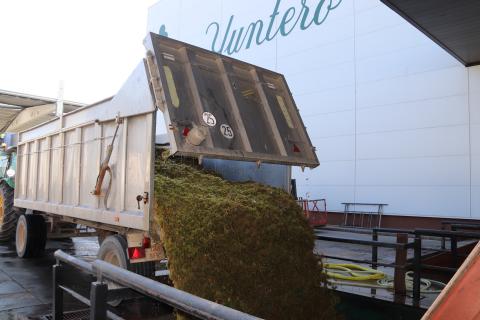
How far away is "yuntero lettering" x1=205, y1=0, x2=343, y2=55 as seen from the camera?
15.8 metres

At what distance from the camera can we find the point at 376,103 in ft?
46.1

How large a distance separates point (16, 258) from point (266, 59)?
12435 mm

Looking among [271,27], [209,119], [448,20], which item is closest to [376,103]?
[448,20]

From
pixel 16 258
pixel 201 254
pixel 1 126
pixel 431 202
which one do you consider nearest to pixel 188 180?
pixel 201 254

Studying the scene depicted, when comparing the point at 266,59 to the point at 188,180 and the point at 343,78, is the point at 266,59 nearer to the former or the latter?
the point at 343,78

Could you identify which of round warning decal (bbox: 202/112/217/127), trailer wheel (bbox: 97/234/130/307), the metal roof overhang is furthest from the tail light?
the metal roof overhang

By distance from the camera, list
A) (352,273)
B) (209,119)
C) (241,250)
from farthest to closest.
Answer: (352,273) < (209,119) < (241,250)

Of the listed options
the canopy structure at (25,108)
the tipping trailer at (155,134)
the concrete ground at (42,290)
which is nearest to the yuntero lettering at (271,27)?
the canopy structure at (25,108)

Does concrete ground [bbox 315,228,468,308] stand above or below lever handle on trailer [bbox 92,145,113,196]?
below

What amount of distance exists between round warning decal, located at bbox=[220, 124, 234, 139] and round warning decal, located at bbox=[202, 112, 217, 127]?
0.37 ft

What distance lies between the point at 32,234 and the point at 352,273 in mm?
6272

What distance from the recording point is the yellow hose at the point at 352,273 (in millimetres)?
5914

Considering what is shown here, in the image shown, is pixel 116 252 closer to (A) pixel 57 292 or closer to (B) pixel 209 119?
(A) pixel 57 292

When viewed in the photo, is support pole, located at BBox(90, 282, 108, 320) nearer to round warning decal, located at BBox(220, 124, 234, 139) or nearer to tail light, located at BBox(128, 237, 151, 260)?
tail light, located at BBox(128, 237, 151, 260)
